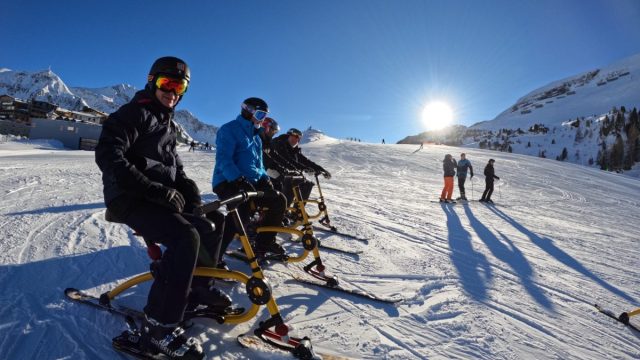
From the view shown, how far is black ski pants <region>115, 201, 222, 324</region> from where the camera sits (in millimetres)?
2455

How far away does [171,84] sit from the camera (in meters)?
2.97

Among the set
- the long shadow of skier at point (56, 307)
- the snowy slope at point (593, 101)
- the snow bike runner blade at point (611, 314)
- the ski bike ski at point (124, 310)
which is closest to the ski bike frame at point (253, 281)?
the ski bike ski at point (124, 310)

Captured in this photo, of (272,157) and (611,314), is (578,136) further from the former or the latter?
(272,157)

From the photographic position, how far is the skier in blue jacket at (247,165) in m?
4.29

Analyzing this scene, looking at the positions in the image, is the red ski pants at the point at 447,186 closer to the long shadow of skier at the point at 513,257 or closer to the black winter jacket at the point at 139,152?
the long shadow of skier at the point at 513,257

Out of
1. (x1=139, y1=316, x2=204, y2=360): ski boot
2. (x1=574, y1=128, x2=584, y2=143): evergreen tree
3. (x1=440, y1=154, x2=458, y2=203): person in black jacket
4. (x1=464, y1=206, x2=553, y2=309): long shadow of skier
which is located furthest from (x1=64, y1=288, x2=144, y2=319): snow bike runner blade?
(x1=574, y1=128, x2=584, y2=143): evergreen tree

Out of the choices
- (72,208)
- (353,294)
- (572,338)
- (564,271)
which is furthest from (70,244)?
(564,271)

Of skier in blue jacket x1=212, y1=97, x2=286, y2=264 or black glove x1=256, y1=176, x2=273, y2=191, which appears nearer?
skier in blue jacket x1=212, y1=97, x2=286, y2=264

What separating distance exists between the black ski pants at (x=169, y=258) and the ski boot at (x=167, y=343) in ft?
0.32

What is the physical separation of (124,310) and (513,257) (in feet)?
22.9

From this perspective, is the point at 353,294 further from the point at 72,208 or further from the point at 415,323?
the point at 72,208

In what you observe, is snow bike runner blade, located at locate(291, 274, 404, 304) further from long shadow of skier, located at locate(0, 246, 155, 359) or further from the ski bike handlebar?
the ski bike handlebar

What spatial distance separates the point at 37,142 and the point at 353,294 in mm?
40355

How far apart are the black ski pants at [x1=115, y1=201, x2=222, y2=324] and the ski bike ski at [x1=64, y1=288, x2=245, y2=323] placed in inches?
22.7
